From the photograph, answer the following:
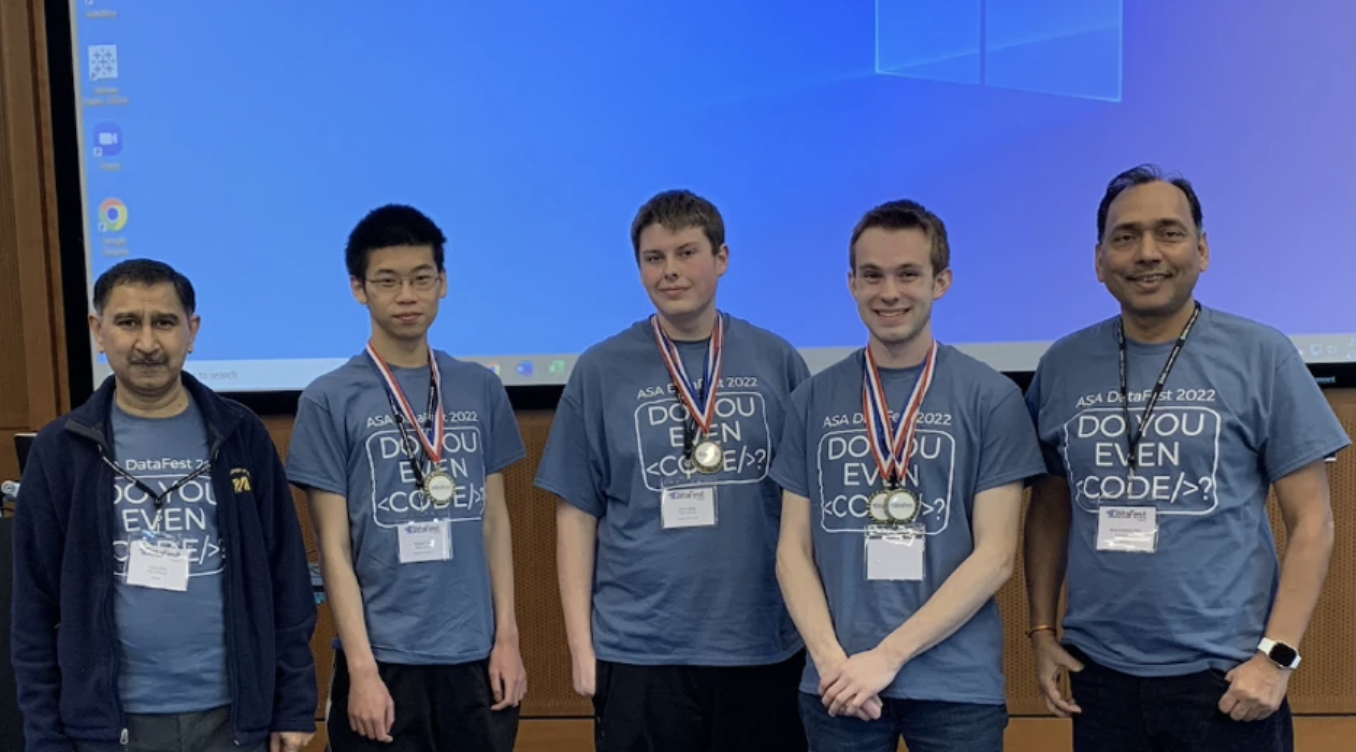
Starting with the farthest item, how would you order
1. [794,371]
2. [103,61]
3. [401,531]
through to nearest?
[103,61] → [794,371] → [401,531]

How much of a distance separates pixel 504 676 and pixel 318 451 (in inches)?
25.2

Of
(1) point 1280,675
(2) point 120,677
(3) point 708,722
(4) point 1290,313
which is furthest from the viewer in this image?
(4) point 1290,313

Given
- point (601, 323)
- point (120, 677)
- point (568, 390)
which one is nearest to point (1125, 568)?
point (568, 390)

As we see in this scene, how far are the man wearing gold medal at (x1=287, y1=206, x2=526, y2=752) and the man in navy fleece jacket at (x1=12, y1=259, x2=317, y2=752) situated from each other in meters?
0.14

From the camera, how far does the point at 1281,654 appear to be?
5.72ft

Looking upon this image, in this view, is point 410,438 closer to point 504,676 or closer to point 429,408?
point 429,408

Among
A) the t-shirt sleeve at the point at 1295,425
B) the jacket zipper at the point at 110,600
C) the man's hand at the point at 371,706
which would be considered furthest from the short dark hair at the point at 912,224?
the jacket zipper at the point at 110,600

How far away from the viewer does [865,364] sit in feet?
6.47

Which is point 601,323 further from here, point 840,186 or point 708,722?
point 708,722

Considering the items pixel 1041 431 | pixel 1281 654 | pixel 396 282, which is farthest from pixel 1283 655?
pixel 396 282

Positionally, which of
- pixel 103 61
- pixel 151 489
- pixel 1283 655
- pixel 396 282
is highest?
pixel 103 61

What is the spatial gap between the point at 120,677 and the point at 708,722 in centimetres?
119

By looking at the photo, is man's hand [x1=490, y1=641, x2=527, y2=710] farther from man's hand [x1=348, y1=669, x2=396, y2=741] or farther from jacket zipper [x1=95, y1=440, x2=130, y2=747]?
jacket zipper [x1=95, y1=440, x2=130, y2=747]

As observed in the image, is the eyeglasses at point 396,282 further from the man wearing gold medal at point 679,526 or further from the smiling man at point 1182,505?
the smiling man at point 1182,505
